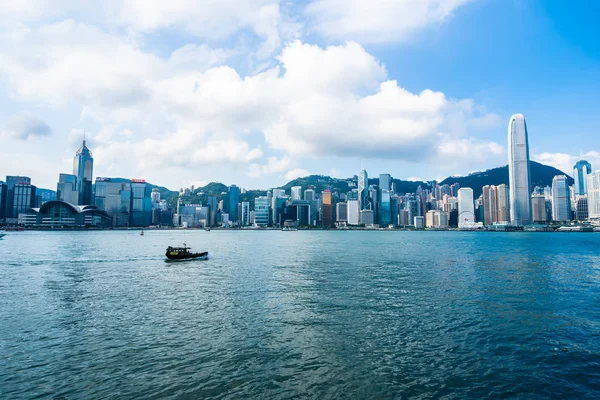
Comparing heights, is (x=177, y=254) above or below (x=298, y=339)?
above

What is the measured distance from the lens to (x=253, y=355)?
22.0m

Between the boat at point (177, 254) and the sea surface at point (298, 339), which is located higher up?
the boat at point (177, 254)

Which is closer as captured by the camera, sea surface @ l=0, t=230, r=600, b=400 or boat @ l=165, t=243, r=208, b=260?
sea surface @ l=0, t=230, r=600, b=400

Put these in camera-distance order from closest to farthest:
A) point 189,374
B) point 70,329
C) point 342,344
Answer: point 189,374, point 342,344, point 70,329

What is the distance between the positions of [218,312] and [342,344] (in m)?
13.3

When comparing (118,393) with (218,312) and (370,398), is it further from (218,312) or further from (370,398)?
(218,312)

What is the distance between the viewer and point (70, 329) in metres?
27.2

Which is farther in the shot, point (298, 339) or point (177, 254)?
point (177, 254)

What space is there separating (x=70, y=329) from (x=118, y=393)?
13.6 metres

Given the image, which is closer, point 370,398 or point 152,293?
point 370,398

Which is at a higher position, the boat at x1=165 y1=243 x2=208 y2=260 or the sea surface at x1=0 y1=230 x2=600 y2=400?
the boat at x1=165 y1=243 x2=208 y2=260

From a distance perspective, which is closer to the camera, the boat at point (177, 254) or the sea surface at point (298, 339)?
the sea surface at point (298, 339)

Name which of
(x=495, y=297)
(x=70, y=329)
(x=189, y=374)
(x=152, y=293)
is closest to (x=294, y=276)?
(x=152, y=293)

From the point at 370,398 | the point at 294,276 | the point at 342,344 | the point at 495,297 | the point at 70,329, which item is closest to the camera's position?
the point at 370,398
